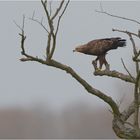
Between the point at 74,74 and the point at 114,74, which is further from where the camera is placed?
the point at 114,74

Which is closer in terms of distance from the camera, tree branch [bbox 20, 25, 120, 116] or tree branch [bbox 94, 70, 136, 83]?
tree branch [bbox 20, 25, 120, 116]

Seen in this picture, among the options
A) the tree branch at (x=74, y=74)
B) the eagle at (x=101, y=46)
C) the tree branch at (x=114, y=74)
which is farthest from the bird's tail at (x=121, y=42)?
the tree branch at (x=74, y=74)

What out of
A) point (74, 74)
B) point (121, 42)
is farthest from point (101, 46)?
point (74, 74)

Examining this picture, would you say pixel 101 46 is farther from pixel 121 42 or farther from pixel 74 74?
pixel 74 74

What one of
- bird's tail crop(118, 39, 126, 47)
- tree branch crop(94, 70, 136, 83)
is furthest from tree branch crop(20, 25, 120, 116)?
bird's tail crop(118, 39, 126, 47)

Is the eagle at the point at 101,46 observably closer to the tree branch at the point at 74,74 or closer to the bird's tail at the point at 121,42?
the bird's tail at the point at 121,42

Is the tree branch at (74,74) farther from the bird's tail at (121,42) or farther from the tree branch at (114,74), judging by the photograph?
the bird's tail at (121,42)

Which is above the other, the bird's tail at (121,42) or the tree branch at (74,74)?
the bird's tail at (121,42)

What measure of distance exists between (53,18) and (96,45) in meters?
0.51

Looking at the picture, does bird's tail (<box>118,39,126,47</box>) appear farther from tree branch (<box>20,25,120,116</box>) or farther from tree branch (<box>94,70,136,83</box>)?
tree branch (<box>20,25,120,116</box>)

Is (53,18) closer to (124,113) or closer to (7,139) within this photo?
(124,113)

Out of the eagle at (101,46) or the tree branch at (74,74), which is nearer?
the tree branch at (74,74)

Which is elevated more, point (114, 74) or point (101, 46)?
point (101, 46)

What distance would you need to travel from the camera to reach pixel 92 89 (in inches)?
233
